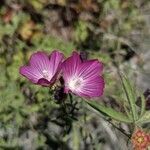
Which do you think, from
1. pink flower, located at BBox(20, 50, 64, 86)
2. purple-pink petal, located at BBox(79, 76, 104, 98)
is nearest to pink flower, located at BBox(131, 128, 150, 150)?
purple-pink petal, located at BBox(79, 76, 104, 98)

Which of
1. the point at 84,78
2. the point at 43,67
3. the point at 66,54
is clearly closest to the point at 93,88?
the point at 84,78

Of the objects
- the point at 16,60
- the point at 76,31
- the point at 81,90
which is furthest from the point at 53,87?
the point at 76,31

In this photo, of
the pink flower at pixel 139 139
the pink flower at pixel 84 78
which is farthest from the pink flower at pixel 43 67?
the pink flower at pixel 139 139

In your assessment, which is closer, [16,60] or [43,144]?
[43,144]

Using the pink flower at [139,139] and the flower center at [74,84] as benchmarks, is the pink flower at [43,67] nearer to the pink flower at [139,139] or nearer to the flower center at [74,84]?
the flower center at [74,84]

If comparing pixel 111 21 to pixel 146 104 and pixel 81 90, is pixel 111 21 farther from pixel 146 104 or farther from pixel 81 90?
pixel 81 90
